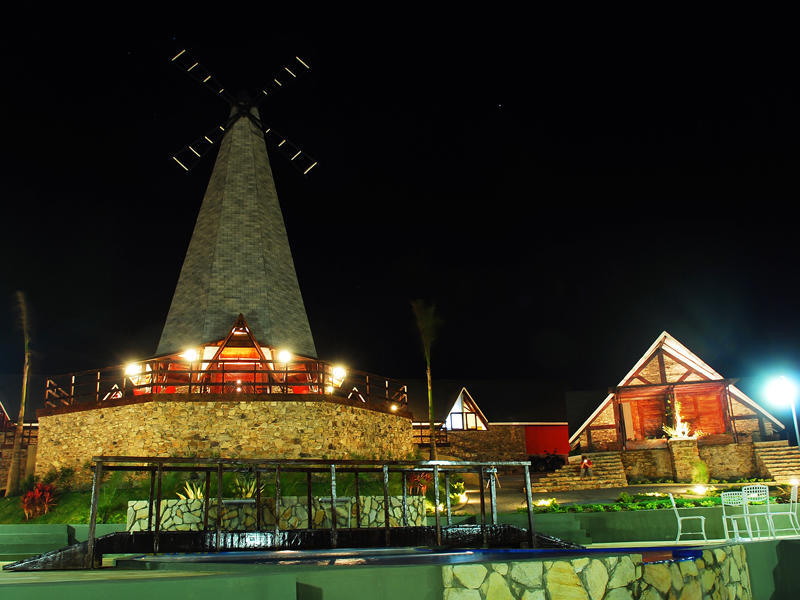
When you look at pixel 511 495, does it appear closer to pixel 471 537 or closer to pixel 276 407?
pixel 276 407

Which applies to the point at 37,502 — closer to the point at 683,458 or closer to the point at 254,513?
the point at 254,513

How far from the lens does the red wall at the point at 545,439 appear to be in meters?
33.1

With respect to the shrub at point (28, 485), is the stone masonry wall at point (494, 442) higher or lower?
higher

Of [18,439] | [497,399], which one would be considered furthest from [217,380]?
[497,399]

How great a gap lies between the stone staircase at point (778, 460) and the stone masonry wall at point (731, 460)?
28cm

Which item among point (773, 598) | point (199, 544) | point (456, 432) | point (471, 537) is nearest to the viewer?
point (773, 598)

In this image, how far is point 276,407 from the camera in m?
17.1

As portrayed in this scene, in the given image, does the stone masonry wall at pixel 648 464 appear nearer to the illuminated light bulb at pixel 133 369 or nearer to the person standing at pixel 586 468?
the person standing at pixel 586 468

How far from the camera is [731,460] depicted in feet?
77.0

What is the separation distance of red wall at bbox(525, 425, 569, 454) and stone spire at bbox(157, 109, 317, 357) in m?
15.3

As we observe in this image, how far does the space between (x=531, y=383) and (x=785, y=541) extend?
28.4 metres

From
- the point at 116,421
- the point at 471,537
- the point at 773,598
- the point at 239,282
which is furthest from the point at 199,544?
the point at 239,282

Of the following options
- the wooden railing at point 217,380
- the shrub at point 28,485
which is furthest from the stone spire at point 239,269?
the shrub at point 28,485

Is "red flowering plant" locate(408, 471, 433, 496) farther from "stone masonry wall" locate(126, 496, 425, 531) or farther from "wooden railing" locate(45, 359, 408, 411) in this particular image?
"stone masonry wall" locate(126, 496, 425, 531)
